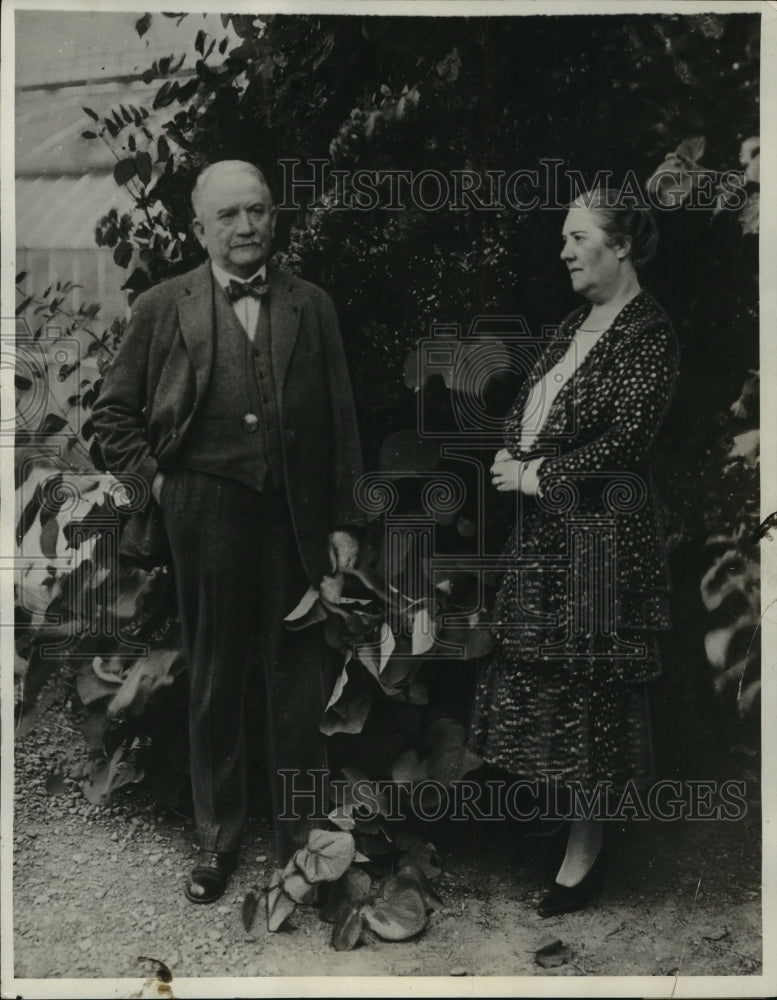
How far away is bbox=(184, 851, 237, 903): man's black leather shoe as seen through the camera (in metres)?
3.15

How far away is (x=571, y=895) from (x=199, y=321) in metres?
2.02

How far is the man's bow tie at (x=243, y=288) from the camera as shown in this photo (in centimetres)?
316

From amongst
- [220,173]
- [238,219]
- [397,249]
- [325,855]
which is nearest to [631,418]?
[397,249]

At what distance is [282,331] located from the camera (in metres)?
3.15

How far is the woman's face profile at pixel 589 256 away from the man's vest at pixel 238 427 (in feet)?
3.13

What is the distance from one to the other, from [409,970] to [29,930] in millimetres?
1136

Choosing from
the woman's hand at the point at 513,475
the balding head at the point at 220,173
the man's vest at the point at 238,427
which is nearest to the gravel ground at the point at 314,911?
the man's vest at the point at 238,427

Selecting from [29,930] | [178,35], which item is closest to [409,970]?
[29,930]

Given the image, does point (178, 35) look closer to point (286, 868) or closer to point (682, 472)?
point (682, 472)

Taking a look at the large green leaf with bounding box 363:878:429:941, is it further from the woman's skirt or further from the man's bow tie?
the man's bow tie

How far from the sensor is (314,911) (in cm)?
316

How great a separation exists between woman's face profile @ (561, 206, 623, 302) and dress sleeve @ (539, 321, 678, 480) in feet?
0.61

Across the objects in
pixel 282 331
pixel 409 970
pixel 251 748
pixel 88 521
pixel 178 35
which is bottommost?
pixel 409 970

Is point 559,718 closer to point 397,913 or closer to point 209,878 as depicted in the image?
point 397,913
